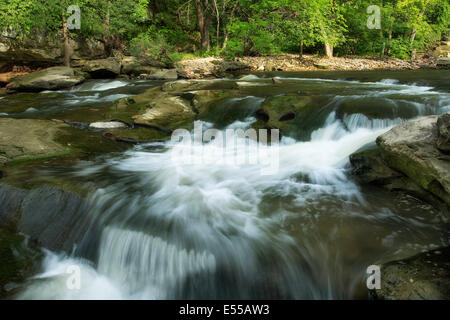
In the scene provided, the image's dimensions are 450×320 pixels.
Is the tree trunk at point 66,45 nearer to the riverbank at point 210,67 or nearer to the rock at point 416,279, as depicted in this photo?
the riverbank at point 210,67

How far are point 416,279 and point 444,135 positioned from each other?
185 cm

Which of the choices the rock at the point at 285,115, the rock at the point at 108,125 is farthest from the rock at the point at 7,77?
the rock at the point at 285,115

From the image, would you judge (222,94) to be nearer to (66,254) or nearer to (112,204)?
(112,204)

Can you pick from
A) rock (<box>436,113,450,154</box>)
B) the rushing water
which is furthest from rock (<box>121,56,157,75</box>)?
rock (<box>436,113,450,154</box>)

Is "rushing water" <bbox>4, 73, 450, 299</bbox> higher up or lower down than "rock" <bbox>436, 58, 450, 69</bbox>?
lower down

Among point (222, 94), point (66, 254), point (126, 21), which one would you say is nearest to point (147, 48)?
point (126, 21)

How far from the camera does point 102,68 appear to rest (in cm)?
1427

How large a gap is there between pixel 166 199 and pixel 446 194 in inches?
132

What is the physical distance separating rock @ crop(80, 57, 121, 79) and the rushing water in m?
11.0

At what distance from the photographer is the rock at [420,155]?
3.23m

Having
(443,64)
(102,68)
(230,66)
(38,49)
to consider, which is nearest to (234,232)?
(102,68)

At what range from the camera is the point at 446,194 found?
10.4 feet

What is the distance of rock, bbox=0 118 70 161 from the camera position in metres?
4.70

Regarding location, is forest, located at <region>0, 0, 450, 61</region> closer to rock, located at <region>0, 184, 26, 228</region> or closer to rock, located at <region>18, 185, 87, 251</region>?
rock, located at <region>0, 184, 26, 228</region>
